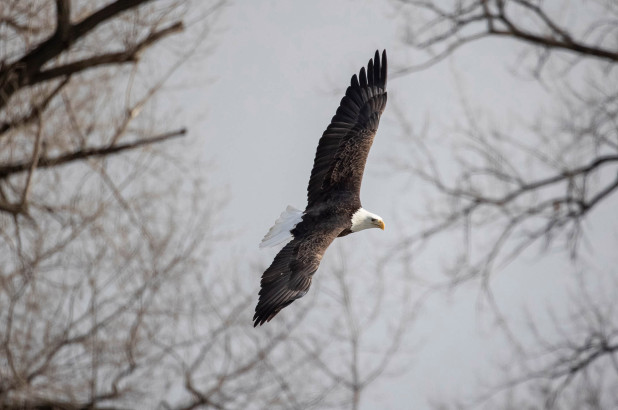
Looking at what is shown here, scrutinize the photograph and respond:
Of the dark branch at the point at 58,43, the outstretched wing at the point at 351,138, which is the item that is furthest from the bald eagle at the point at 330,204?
the dark branch at the point at 58,43

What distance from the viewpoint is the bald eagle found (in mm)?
5441

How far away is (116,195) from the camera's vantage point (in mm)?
11008

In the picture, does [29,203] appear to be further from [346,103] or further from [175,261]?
[346,103]

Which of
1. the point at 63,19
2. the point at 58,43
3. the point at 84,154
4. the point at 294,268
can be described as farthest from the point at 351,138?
the point at 84,154

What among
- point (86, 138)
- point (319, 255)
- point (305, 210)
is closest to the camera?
point (319, 255)

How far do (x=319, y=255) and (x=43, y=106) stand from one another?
21.8 feet

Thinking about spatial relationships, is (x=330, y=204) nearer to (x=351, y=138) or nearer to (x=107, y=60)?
(x=351, y=138)

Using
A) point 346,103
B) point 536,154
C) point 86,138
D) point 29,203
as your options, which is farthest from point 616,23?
point 29,203

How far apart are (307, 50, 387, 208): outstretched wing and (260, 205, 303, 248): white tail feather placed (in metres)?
0.16

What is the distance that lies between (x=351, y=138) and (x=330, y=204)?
0.89m

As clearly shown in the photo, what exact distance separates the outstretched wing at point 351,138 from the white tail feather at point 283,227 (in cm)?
16

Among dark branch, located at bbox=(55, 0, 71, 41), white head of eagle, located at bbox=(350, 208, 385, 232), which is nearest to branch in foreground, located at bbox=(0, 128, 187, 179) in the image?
dark branch, located at bbox=(55, 0, 71, 41)

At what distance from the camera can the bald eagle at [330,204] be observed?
5.44m

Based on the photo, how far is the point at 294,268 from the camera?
5488 mm
